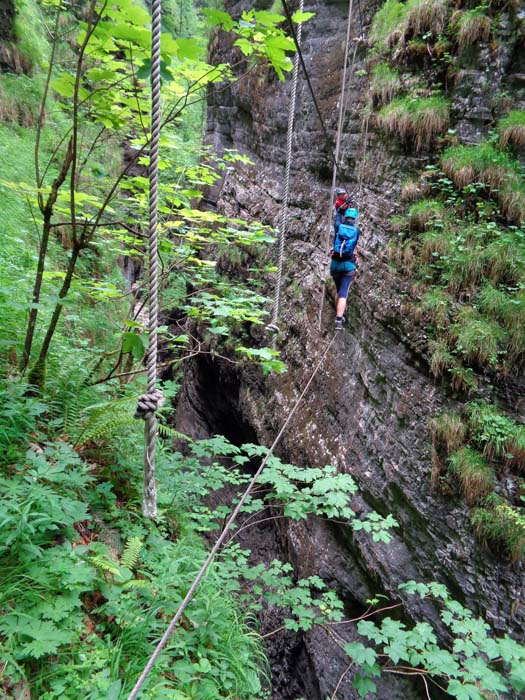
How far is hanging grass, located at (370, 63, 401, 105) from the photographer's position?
5.73 metres

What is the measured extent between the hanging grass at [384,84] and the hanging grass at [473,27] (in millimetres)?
919

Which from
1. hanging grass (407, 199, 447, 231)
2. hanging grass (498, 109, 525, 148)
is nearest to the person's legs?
hanging grass (407, 199, 447, 231)

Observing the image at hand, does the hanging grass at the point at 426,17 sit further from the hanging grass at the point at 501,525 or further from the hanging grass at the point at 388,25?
the hanging grass at the point at 501,525

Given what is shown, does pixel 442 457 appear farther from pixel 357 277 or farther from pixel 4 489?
pixel 4 489

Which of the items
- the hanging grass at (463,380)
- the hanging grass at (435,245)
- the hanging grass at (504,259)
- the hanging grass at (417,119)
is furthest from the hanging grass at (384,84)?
the hanging grass at (463,380)

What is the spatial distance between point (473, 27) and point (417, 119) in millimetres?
1134

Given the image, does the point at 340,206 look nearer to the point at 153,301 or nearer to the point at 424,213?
the point at 424,213

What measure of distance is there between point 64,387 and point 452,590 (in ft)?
12.7

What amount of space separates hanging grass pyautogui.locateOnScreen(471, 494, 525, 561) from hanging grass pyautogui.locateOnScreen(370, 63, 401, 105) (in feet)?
18.2

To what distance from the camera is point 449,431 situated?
12.8 ft

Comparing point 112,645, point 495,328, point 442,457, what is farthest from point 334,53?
point 112,645

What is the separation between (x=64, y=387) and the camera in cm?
340

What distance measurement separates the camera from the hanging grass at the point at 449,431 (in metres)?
3.84

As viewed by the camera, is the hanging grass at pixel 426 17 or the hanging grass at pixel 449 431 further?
the hanging grass at pixel 426 17
